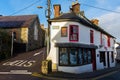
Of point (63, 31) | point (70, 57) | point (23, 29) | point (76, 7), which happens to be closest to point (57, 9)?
point (76, 7)

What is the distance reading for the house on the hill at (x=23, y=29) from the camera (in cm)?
4191

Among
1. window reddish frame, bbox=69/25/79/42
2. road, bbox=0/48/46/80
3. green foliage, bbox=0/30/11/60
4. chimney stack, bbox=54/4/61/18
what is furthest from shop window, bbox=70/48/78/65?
green foliage, bbox=0/30/11/60

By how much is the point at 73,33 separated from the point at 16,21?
22.3 m

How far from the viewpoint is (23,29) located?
42156mm

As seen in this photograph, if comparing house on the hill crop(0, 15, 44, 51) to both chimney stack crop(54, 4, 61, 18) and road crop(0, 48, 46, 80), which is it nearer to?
road crop(0, 48, 46, 80)

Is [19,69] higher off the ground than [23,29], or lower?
lower

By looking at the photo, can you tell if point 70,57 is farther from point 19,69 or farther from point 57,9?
point 57,9

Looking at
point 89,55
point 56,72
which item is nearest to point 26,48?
point 89,55

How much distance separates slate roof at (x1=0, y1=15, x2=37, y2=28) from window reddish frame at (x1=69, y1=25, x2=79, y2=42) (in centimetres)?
1842

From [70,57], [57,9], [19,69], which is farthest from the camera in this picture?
[57,9]

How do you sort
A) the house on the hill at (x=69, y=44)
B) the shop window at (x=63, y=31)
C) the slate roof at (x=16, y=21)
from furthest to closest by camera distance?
the slate roof at (x=16, y=21)
the shop window at (x=63, y=31)
the house on the hill at (x=69, y=44)

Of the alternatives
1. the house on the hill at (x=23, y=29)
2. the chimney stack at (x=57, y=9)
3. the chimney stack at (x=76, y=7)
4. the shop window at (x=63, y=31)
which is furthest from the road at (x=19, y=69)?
the house on the hill at (x=23, y=29)

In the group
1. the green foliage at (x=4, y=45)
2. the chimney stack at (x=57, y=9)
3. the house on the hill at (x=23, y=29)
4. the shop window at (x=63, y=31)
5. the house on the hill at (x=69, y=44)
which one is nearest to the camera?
the house on the hill at (x=69, y=44)

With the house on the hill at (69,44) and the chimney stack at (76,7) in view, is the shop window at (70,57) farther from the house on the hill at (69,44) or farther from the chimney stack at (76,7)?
the chimney stack at (76,7)
